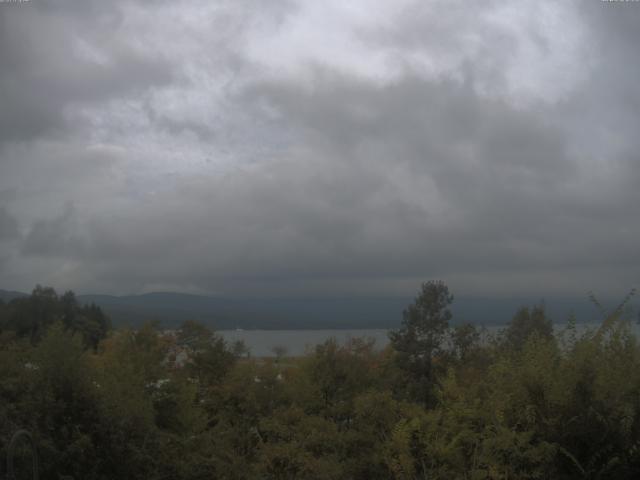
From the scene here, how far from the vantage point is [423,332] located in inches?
1141

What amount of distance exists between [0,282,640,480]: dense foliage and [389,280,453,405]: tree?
9.54 metres

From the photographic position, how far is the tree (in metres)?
27.9

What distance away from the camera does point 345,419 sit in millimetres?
15805

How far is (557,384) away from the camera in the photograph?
8.70m

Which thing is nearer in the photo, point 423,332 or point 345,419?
point 345,419

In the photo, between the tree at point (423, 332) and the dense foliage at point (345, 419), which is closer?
the dense foliage at point (345, 419)

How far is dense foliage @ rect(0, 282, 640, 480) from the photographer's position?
8586mm

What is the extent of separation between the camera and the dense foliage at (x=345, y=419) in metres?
8.59

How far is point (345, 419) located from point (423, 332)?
45.0 feet

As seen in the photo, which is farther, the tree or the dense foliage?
the tree

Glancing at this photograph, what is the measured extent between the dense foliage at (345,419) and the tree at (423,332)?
954cm

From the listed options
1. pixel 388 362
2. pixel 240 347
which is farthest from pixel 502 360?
pixel 240 347

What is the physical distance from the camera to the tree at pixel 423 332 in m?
27.9

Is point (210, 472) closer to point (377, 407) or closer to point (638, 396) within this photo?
point (377, 407)
